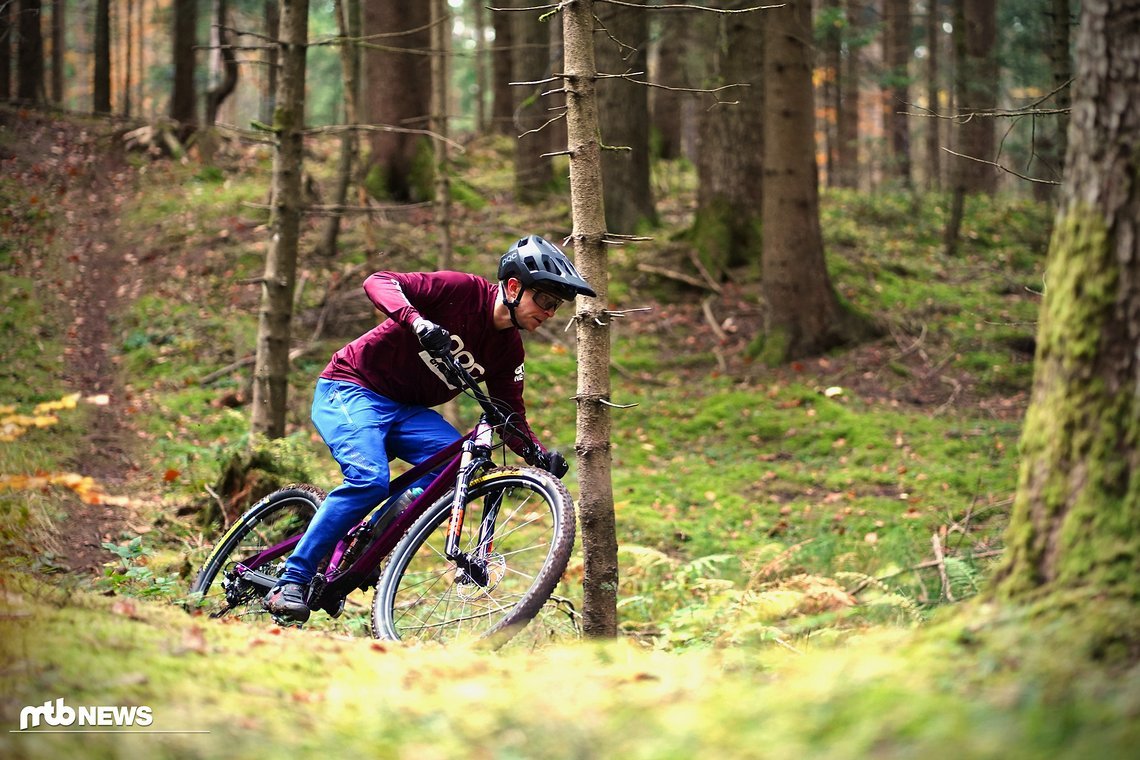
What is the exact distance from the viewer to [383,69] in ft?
55.5

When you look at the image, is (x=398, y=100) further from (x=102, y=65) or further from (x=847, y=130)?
(x=847, y=130)

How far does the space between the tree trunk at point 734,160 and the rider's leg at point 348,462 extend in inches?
449

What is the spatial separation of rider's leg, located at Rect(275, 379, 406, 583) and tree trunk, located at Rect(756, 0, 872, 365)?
8998 millimetres

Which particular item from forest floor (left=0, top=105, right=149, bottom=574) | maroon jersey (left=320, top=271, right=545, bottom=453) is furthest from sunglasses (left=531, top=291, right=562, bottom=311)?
forest floor (left=0, top=105, right=149, bottom=574)

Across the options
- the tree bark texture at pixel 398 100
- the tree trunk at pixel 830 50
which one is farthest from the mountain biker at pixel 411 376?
the tree trunk at pixel 830 50

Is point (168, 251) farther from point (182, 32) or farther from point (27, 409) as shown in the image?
point (182, 32)

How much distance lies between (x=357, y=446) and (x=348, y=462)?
0.10 m

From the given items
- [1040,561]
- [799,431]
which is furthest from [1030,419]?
[799,431]

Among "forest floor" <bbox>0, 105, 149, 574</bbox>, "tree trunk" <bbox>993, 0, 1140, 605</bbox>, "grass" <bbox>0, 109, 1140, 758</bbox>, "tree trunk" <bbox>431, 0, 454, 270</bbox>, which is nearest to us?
"grass" <bbox>0, 109, 1140, 758</bbox>

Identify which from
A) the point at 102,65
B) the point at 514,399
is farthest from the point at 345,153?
the point at 102,65

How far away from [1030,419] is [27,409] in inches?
427

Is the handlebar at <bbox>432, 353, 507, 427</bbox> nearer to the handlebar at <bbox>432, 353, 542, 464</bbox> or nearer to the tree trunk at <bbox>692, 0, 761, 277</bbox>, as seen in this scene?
the handlebar at <bbox>432, 353, 542, 464</bbox>

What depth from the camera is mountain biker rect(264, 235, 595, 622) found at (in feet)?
16.0

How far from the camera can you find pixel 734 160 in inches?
614
